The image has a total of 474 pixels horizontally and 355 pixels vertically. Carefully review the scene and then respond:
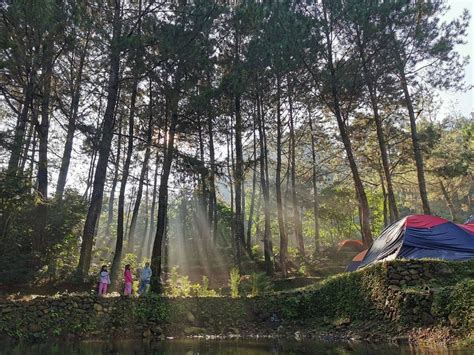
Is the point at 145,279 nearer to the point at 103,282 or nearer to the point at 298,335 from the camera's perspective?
the point at 103,282

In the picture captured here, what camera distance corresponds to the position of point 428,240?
12.5m

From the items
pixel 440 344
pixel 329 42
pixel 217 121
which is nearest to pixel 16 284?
pixel 217 121

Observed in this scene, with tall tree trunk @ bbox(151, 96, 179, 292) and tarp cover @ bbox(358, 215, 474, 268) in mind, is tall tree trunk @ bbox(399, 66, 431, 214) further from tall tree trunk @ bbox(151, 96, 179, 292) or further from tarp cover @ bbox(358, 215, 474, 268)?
tall tree trunk @ bbox(151, 96, 179, 292)

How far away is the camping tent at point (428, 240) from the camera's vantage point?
40.7 ft

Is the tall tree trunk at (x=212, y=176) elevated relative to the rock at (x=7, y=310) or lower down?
elevated

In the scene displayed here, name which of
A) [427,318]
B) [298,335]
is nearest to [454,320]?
[427,318]

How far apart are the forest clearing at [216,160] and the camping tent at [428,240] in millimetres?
61

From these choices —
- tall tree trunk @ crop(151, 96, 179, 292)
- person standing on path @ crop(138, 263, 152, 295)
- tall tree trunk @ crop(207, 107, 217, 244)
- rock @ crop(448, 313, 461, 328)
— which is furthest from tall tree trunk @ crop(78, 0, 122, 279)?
rock @ crop(448, 313, 461, 328)

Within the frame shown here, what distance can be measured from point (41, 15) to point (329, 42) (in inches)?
477

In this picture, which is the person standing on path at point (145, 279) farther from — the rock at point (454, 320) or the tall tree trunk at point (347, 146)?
the rock at point (454, 320)

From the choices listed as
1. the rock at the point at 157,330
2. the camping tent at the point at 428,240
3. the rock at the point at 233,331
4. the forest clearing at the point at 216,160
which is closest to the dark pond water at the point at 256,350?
the forest clearing at the point at 216,160

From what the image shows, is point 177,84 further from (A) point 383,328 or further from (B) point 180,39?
(A) point 383,328

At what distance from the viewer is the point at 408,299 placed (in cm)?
931

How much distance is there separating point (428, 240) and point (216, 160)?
8853 millimetres
